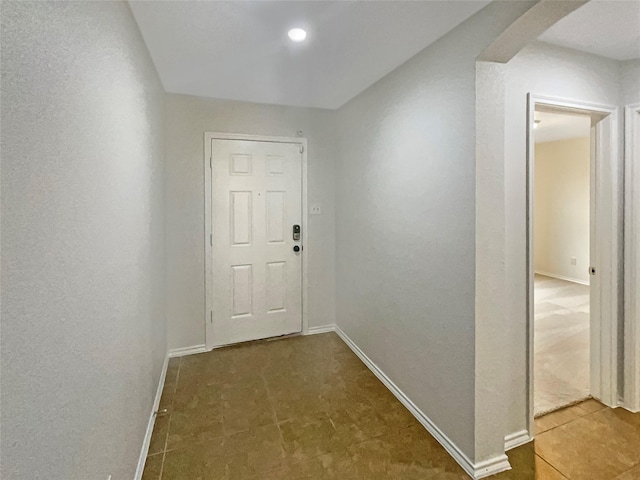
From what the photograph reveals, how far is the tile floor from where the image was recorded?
1.71 m

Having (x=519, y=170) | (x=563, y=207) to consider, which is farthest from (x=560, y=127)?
(x=519, y=170)

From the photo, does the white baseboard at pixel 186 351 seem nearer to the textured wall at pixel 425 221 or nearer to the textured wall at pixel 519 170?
the textured wall at pixel 425 221

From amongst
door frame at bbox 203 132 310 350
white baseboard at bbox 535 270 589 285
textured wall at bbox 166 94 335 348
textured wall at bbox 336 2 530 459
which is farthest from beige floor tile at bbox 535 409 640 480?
white baseboard at bbox 535 270 589 285

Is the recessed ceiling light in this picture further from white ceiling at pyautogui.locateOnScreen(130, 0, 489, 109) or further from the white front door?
the white front door

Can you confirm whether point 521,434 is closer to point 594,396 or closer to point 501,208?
point 594,396

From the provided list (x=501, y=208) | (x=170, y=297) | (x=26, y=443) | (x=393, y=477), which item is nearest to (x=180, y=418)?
(x=170, y=297)

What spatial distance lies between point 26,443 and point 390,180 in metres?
2.27

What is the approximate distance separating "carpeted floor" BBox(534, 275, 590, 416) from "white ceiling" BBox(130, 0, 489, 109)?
2590mm

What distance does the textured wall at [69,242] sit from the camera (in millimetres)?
640

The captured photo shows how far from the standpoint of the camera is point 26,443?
2.18ft

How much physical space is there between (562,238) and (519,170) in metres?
5.16

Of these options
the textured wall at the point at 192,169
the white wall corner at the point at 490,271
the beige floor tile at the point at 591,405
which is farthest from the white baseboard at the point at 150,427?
the beige floor tile at the point at 591,405

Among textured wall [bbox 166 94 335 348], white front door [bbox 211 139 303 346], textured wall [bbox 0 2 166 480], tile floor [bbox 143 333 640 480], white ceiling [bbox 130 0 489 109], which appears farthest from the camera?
white front door [bbox 211 139 303 346]

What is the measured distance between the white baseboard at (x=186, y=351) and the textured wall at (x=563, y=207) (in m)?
6.09
